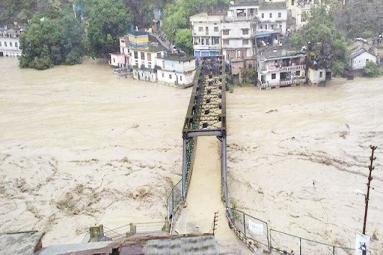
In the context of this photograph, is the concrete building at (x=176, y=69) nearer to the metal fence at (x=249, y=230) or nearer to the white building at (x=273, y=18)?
the white building at (x=273, y=18)

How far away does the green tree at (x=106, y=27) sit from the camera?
53.3m

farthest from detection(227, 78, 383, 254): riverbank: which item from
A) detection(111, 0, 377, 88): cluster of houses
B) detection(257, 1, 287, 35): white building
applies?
detection(257, 1, 287, 35): white building

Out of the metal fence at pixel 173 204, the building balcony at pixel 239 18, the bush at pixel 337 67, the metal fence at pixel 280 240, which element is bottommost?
the metal fence at pixel 280 240

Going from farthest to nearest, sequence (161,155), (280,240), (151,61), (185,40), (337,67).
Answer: (185,40)
(151,61)
(337,67)
(161,155)
(280,240)

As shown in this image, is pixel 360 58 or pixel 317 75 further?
pixel 360 58

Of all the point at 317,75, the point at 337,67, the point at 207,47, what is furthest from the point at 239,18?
the point at 337,67

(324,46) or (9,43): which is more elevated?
(9,43)

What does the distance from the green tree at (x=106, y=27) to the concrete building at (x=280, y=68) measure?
17.7m

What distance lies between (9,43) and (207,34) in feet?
95.1

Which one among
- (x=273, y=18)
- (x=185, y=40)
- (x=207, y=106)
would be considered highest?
(x=273, y=18)

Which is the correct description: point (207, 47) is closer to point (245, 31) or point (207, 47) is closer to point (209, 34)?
point (209, 34)

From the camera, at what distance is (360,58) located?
4575cm

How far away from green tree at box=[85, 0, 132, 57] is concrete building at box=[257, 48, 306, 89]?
17688 millimetres

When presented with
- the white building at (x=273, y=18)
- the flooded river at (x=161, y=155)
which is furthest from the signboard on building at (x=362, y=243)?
the white building at (x=273, y=18)
